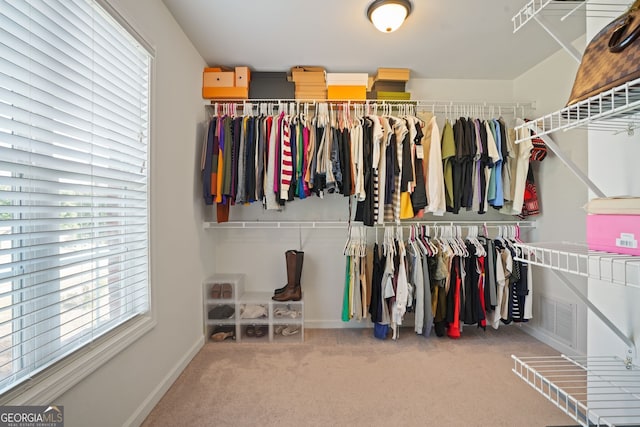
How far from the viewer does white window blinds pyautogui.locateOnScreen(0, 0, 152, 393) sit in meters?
0.90

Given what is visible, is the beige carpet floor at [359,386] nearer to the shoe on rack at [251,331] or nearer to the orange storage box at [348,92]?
the shoe on rack at [251,331]

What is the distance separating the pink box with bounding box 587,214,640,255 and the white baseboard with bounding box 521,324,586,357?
1.97m

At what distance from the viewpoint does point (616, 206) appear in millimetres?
751

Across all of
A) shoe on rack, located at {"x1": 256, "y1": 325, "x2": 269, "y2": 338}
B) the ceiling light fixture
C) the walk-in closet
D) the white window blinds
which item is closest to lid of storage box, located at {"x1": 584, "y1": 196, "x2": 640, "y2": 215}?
the walk-in closet

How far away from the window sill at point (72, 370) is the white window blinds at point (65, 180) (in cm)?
4

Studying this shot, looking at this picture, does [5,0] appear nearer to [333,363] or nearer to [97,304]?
[97,304]

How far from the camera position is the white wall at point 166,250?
127cm

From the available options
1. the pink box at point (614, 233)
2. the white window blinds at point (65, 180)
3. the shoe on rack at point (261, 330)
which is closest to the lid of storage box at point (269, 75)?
the white window blinds at point (65, 180)

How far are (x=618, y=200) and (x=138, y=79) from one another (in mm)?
2128

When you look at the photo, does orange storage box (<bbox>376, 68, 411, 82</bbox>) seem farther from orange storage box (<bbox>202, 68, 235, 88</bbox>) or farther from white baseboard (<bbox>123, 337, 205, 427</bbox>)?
white baseboard (<bbox>123, 337, 205, 427</bbox>)

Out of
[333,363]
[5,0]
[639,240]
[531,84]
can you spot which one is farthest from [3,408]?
[531,84]

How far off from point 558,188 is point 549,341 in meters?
1.32

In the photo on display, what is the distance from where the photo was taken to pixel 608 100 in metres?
0.76

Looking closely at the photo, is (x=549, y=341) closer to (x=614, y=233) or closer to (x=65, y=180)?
(x=614, y=233)
